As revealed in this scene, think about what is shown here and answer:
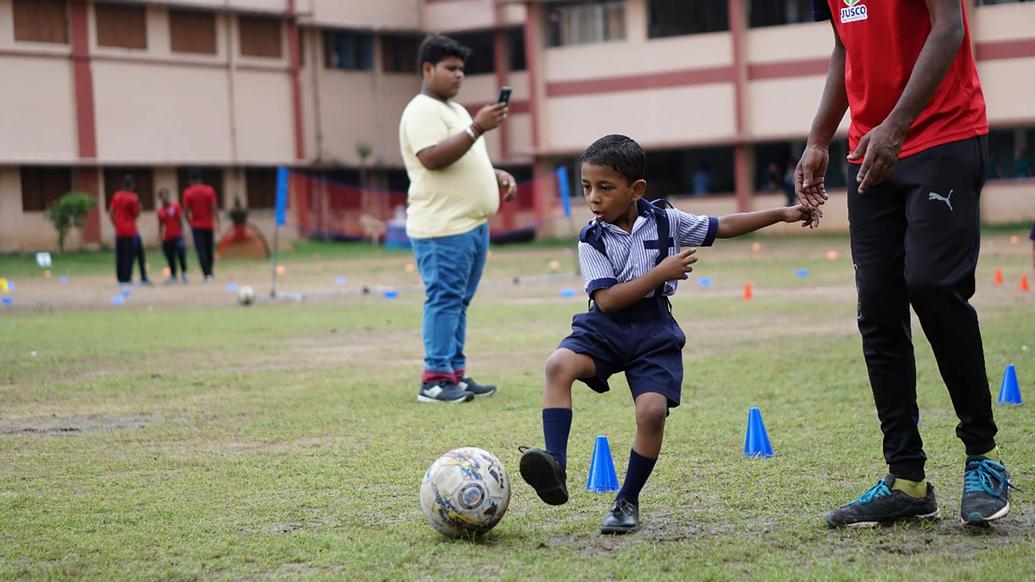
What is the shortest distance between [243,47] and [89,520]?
41.9 m

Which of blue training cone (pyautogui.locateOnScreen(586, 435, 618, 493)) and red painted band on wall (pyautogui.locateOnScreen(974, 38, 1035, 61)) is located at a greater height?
red painted band on wall (pyautogui.locateOnScreen(974, 38, 1035, 61))

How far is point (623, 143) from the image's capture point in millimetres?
5480

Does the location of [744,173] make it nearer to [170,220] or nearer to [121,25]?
[121,25]

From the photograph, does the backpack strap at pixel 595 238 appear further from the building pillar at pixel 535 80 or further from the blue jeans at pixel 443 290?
the building pillar at pixel 535 80

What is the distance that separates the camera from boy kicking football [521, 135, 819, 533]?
530 centimetres

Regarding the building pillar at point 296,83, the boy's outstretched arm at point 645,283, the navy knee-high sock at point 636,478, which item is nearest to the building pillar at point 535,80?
the building pillar at point 296,83

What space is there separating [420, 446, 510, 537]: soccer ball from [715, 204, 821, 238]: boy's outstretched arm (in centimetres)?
139

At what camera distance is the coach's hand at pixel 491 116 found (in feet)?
28.4

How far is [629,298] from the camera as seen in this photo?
5.36 m

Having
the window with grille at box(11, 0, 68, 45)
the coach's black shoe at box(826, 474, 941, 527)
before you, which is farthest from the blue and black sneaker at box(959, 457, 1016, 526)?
the window with grille at box(11, 0, 68, 45)

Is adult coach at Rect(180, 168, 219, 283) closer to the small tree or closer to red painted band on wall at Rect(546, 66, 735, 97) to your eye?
the small tree

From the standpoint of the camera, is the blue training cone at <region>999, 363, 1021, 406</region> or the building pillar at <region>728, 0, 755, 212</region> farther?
the building pillar at <region>728, 0, 755, 212</region>

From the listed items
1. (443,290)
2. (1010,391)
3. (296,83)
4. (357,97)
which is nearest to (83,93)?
(296,83)

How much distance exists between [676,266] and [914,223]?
901 mm
